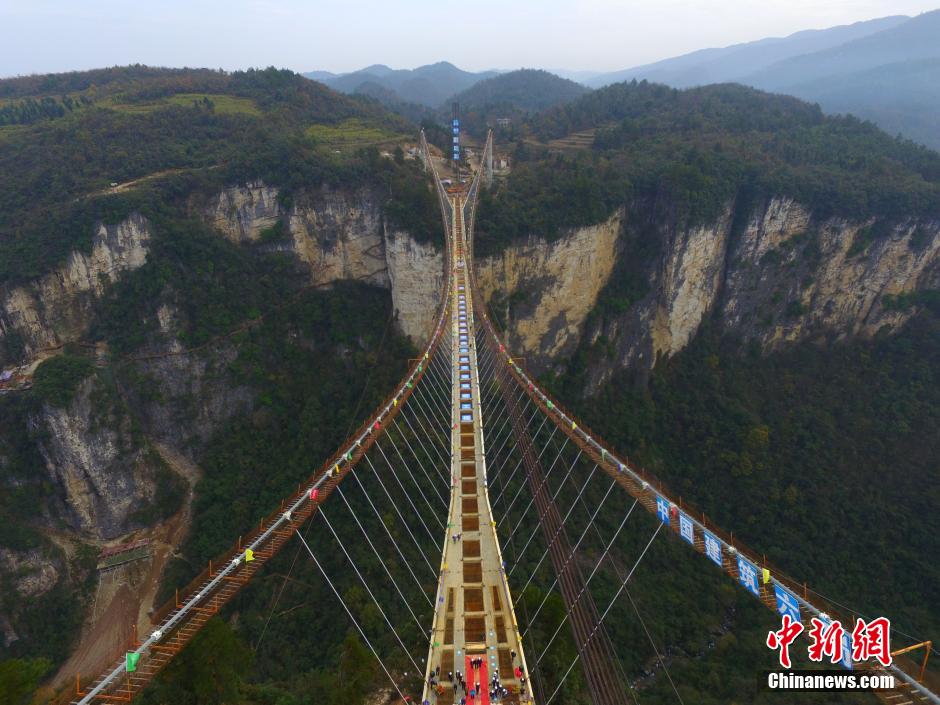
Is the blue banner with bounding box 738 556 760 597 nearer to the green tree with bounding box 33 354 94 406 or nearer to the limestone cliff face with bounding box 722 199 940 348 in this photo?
the green tree with bounding box 33 354 94 406

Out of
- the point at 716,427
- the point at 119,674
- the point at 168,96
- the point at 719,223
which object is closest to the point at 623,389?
the point at 716,427

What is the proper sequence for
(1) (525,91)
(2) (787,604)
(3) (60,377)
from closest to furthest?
(2) (787,604)
(3) (60,377)
(1) (525,91)

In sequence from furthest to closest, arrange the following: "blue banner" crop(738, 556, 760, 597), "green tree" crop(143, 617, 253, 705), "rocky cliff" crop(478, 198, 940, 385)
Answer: "rocky cliff" crop(478, 198, 940, 385) < "green tree" crop(143, 617, 253, 705) < "blue banner" crop(738, 556, 760, 597)

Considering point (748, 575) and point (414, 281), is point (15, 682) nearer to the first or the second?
point (748, 575)

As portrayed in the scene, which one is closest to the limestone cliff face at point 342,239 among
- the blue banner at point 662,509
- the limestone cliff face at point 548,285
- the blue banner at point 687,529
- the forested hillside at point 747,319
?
the limestone cliff face at point 548,285

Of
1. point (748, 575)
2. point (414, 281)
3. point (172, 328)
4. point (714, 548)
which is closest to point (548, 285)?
point (414, 281)

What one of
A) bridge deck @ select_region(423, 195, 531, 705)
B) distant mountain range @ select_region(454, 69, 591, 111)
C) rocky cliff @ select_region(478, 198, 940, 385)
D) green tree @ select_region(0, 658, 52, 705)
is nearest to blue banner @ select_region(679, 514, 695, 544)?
bridge deck @ select_region(423, 195, 531, 705)
